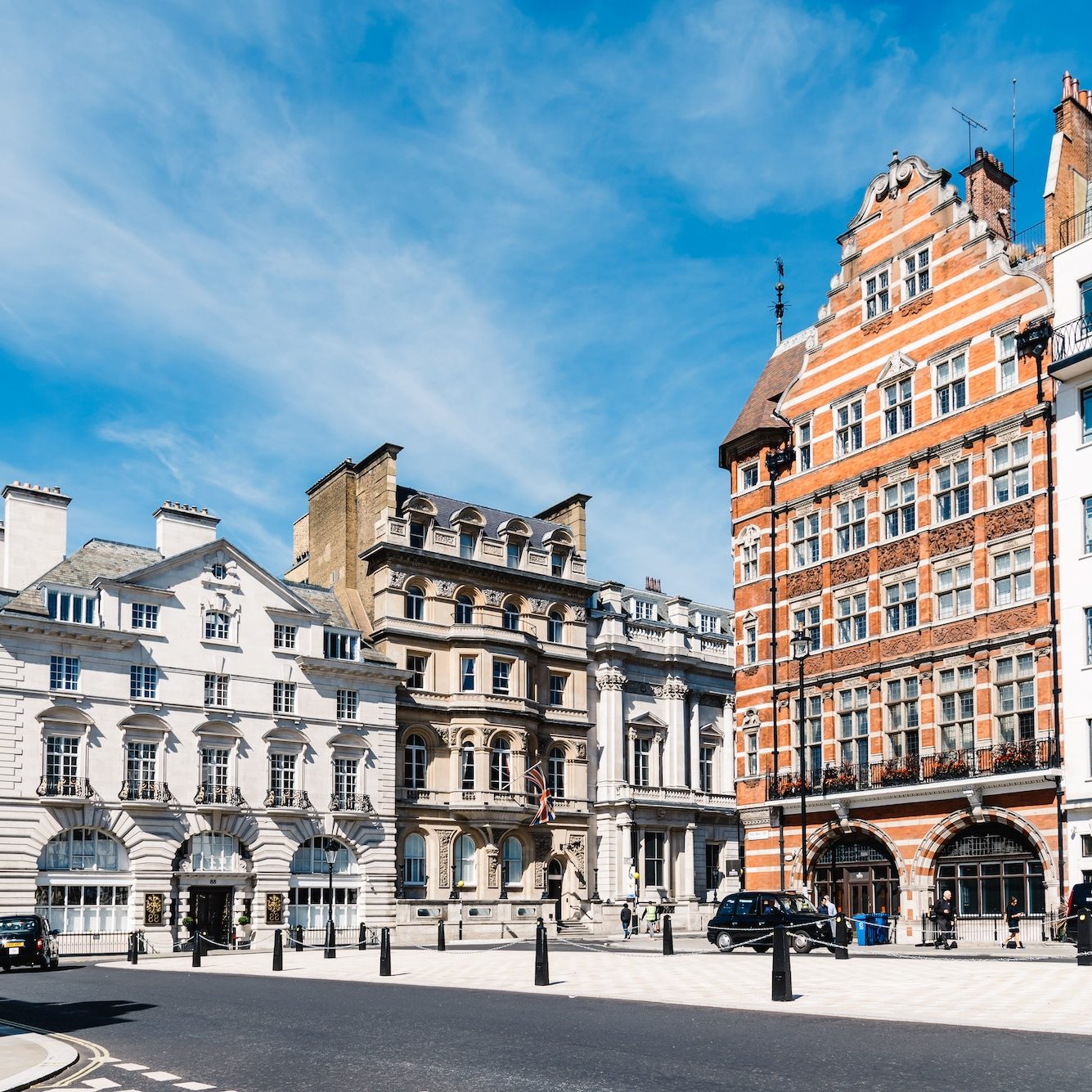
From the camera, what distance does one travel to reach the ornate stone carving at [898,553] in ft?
141

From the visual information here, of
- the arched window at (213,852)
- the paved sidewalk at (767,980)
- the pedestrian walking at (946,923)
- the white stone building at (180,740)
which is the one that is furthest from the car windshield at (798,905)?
the arched window at (213,852)

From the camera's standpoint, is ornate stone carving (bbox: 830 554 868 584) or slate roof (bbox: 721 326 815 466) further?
slate roof (bbox: 721 326 815 466)

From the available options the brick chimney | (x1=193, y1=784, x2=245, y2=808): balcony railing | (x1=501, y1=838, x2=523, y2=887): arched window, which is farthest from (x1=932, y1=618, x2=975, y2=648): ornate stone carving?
(x1=193, y1=784, x2=245, y2=808): balcony railing

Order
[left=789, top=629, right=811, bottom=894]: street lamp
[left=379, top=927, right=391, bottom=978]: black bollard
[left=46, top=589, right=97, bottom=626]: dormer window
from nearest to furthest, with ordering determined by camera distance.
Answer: [left=379, top=927, right=391, bottom=978]: black bollard, [left=789, top=629, right=811, bottom=894]: street lamp, [left=46, top=589, right=97, bottom=626]: dormer window

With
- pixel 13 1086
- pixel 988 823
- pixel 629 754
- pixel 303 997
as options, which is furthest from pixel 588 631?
pixel 13 1086

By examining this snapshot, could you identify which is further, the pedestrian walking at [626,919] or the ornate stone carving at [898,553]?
the pedestrian walking at [626,919]

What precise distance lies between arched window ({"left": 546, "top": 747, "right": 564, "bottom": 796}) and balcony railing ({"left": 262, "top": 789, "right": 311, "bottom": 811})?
13.6 metres

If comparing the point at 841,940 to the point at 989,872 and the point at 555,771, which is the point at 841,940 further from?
the point at 555,771

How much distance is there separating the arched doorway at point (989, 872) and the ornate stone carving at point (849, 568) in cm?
895

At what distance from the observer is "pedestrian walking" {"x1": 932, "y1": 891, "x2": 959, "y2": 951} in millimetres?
34500

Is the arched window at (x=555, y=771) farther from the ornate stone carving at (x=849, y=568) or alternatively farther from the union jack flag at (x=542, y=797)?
the ornate stone carving at (x=849, y=568)

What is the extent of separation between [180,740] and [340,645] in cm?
853

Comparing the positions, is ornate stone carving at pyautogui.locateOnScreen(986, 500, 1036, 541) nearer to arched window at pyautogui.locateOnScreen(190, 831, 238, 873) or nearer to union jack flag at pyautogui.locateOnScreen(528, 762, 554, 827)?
union jack flag at pyautogui.locateOnScreen(528, 762, 554, 827)

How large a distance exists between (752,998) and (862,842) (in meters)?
24.6
